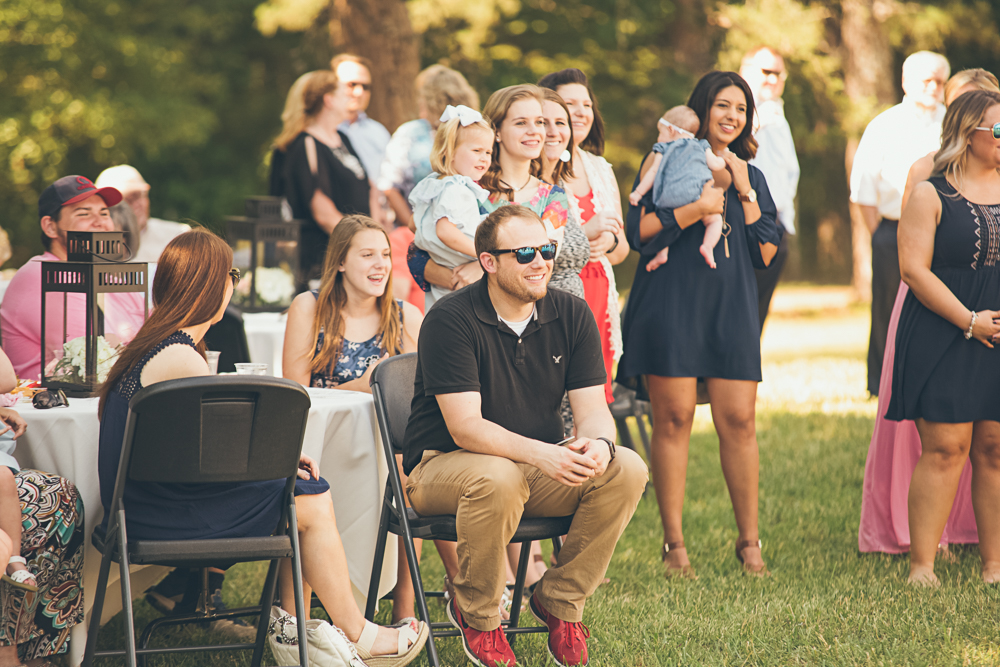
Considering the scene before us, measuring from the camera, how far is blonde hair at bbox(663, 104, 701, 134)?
4656 millimetres

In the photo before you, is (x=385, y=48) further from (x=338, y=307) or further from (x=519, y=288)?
(x=519, y=288)

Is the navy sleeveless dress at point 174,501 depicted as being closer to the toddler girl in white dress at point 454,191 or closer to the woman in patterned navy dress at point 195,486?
the woman in patterned navy dress at point 195,486

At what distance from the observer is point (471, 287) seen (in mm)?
3625

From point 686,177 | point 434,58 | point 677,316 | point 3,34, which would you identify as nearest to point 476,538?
point 677,316

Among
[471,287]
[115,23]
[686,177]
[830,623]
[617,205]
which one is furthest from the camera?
[115,23]

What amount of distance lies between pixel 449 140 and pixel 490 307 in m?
1.04

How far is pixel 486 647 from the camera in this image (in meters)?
3.45

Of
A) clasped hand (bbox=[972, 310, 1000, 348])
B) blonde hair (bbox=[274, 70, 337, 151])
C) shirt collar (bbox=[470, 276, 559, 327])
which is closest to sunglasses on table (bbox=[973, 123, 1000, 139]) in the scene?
clasped hand (bbox=[972, 310, 1000, 348])

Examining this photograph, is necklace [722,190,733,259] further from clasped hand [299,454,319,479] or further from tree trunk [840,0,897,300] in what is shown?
tree trunk [840,0,897,300]

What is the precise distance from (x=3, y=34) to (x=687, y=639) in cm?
1395

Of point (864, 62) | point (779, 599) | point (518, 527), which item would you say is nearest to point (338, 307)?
point (518, 527)

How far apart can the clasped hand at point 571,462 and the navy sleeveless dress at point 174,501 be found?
0.86 m

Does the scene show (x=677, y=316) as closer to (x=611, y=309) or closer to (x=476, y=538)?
(x=611, y=309)

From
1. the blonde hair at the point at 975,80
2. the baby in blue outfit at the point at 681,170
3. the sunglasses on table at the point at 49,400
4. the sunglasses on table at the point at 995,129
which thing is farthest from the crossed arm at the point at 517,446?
the blonde hair at the point at 975,80
